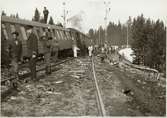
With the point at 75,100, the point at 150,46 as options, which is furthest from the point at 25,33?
the point at 150,46

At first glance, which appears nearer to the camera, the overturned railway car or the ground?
the ground

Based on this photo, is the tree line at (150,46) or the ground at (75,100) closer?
the ground at (75,100)

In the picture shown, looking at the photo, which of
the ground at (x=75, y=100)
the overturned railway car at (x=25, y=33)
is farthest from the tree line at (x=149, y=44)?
the ground at (x=75, y=100)

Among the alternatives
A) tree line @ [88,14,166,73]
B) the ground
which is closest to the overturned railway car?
the ground

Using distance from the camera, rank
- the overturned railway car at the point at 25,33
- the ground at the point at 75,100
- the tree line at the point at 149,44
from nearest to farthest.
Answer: the ground at the point at 75,100 → the overturned railway car at the point at 25,33 → the tree line at the point at 149,44

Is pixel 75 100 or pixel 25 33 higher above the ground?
pixel 25 33

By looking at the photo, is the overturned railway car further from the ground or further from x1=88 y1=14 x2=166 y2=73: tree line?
x1=88 y1=14 x2=166 y2=73: tree line

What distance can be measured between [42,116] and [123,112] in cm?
195

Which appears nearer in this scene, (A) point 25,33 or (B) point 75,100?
(B) point 75,100

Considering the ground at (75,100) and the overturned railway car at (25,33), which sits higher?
the overturned railway car at (25,33)

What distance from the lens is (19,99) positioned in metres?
8.14

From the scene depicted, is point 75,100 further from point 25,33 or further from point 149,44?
point 149,44

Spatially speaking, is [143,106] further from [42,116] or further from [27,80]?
[27,80]

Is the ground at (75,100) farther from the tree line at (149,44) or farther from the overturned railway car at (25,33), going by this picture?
the tree line at (149,44)
